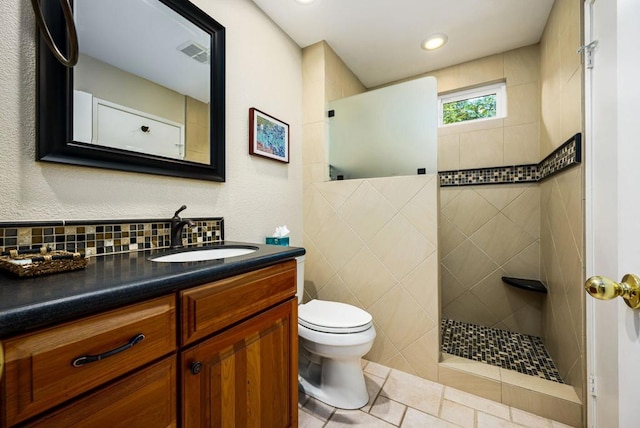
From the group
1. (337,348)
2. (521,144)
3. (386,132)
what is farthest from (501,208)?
(337,348)

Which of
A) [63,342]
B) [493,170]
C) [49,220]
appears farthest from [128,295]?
[493,170]

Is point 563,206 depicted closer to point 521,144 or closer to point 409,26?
point 521,144

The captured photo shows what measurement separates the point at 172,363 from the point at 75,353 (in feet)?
0.74

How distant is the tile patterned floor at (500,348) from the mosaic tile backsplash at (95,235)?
1.94 metres


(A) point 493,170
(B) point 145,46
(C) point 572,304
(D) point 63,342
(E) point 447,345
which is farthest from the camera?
(A) point 493,170

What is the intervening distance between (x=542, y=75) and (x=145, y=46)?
259cm

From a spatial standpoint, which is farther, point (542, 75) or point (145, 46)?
point (542, 75)

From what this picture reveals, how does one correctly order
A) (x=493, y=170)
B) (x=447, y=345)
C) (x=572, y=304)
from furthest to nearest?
(x=493, y=170)
(x=447, y=345)
(x=572, y=304)

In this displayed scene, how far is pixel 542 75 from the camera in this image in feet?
6.39

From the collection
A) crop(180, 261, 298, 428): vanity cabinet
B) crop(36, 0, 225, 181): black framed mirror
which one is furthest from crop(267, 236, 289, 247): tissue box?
crop(180, 261, 298, 428): vanity cabinet

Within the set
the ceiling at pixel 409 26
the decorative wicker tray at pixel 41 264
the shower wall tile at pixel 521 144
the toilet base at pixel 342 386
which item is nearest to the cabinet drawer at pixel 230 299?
the decorative wicker tray at pixel 41 264

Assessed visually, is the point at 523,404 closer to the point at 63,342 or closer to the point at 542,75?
the point at 63,342

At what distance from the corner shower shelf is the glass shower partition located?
1.16 meters

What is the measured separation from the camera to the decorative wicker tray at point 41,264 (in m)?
0.63
